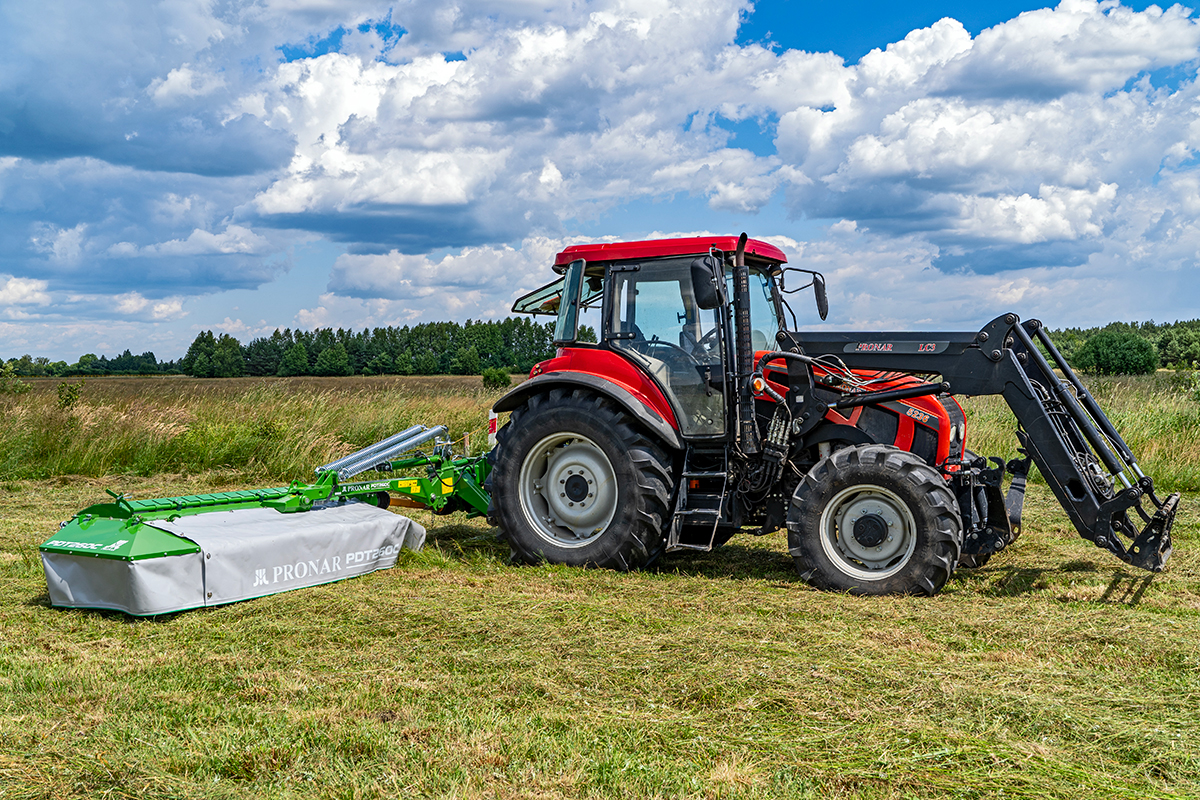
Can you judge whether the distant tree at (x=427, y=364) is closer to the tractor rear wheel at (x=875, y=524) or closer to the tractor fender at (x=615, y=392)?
the tractor fender at (x=615, y=392)

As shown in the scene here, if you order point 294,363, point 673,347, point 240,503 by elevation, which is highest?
point 294,363

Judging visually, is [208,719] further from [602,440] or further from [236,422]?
[236,422]

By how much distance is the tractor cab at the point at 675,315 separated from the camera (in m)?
6.57

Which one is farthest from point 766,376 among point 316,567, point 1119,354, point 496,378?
point 1119,354

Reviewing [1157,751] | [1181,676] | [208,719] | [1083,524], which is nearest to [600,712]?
[208,719]

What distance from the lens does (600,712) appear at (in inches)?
151

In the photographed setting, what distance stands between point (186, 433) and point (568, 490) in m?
8.85

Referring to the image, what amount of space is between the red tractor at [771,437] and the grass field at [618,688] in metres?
0.37

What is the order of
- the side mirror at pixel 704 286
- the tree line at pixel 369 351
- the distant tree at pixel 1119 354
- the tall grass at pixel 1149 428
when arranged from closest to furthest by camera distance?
the side mirror at pixel 704 286, the tall grass at pixel 1149 428, the distant tree at pixel 1119 354, the tree line at pixel 369 351

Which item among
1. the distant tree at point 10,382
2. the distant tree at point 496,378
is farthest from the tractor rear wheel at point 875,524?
the distant tree at point 496,378

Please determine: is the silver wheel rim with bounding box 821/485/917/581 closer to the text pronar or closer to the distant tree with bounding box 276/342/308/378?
the text pronar

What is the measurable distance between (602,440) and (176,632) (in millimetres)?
2859

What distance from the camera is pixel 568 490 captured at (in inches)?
271

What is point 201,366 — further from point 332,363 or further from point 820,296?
point 820,296
